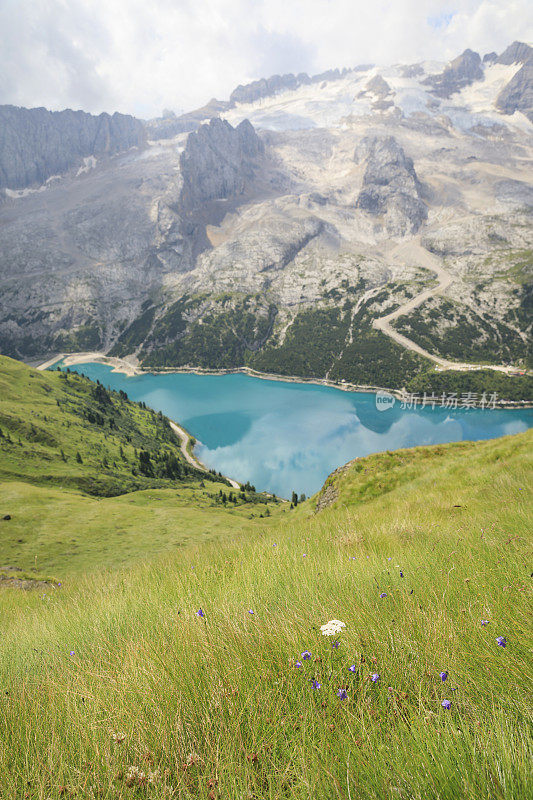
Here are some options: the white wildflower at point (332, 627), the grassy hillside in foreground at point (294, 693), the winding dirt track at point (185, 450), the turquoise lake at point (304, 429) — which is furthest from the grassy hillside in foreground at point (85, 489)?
the white wildflower at point (332, 627)

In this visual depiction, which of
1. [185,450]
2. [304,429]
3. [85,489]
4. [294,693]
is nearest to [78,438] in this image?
[85,489]

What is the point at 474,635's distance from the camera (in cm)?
242

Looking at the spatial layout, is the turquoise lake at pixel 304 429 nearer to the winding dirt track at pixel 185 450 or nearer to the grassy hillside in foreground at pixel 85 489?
the winding dirt track at pixel 185 450

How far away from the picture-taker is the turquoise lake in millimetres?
118375

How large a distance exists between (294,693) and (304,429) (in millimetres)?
144645

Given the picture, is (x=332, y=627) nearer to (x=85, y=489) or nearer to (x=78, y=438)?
(x=85, y=489)

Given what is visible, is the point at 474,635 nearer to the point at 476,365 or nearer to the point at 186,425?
the point at 186,425

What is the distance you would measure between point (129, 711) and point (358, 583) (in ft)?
8.21

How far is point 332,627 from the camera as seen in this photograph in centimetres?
275

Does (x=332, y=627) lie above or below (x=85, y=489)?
above

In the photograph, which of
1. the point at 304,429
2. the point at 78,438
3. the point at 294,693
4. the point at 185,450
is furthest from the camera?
the point at 304,429

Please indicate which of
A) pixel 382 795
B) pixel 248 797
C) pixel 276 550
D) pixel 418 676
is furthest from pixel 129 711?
pixel 276 550

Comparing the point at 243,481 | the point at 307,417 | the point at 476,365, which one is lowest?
the point at 243,481

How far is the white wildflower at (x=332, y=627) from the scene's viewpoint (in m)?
2.61
